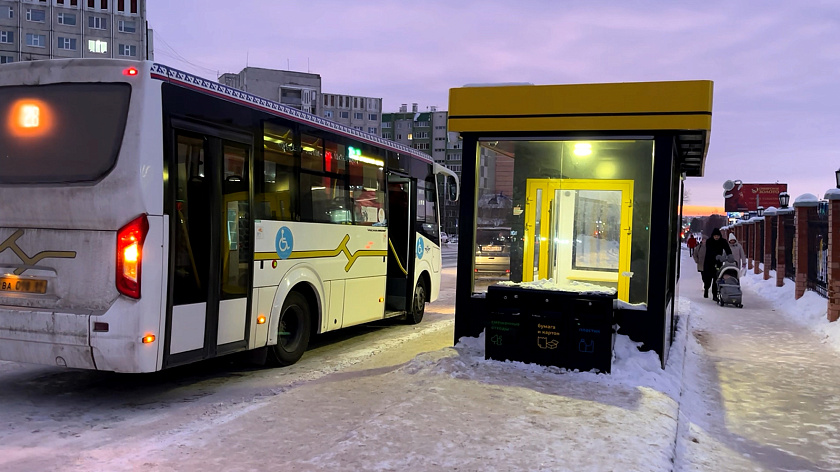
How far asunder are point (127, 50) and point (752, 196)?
72.3 metres

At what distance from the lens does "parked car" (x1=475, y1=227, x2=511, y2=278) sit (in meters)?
8.91

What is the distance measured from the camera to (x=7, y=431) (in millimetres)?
5559

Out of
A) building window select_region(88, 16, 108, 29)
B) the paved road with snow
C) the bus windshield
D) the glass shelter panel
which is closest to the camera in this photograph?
the paved road with snow

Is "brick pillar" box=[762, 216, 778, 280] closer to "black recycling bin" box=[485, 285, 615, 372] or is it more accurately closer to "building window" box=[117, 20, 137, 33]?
"black recycling bin" box=[485, 285, 615, 372]

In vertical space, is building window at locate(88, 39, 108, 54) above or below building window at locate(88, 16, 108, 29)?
below

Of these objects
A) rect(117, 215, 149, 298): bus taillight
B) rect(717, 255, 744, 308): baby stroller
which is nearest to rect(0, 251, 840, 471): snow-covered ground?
rect(117, 215, 149, 298): bus taillight

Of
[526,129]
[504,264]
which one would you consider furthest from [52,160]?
[504,264]

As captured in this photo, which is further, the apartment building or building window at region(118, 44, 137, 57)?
the apartment building

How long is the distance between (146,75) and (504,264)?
5.42m

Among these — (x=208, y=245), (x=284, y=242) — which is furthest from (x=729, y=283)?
(x=208, y=245)

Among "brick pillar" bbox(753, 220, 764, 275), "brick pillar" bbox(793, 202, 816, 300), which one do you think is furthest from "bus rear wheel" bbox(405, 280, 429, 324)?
"brick pillar" bbox(753, 220, 764, 275)

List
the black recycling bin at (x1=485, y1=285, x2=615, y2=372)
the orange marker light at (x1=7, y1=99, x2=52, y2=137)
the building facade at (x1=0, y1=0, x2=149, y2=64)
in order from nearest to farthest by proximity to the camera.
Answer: the orange marker light at (x1=7, y1=99, x2=52, y2=137) → the black recycling bin at (x1=485, y1=285, x2=615, y2=372) → the building facade at (x1=0, y1=0, x2=149, y2=64)

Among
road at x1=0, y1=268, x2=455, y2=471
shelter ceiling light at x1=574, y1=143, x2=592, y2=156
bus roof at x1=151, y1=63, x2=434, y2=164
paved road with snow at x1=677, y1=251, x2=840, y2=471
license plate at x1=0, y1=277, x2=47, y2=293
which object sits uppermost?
bus roof at x1=151, y1=63, x2=434, y2=164

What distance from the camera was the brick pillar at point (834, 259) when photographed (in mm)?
13031
